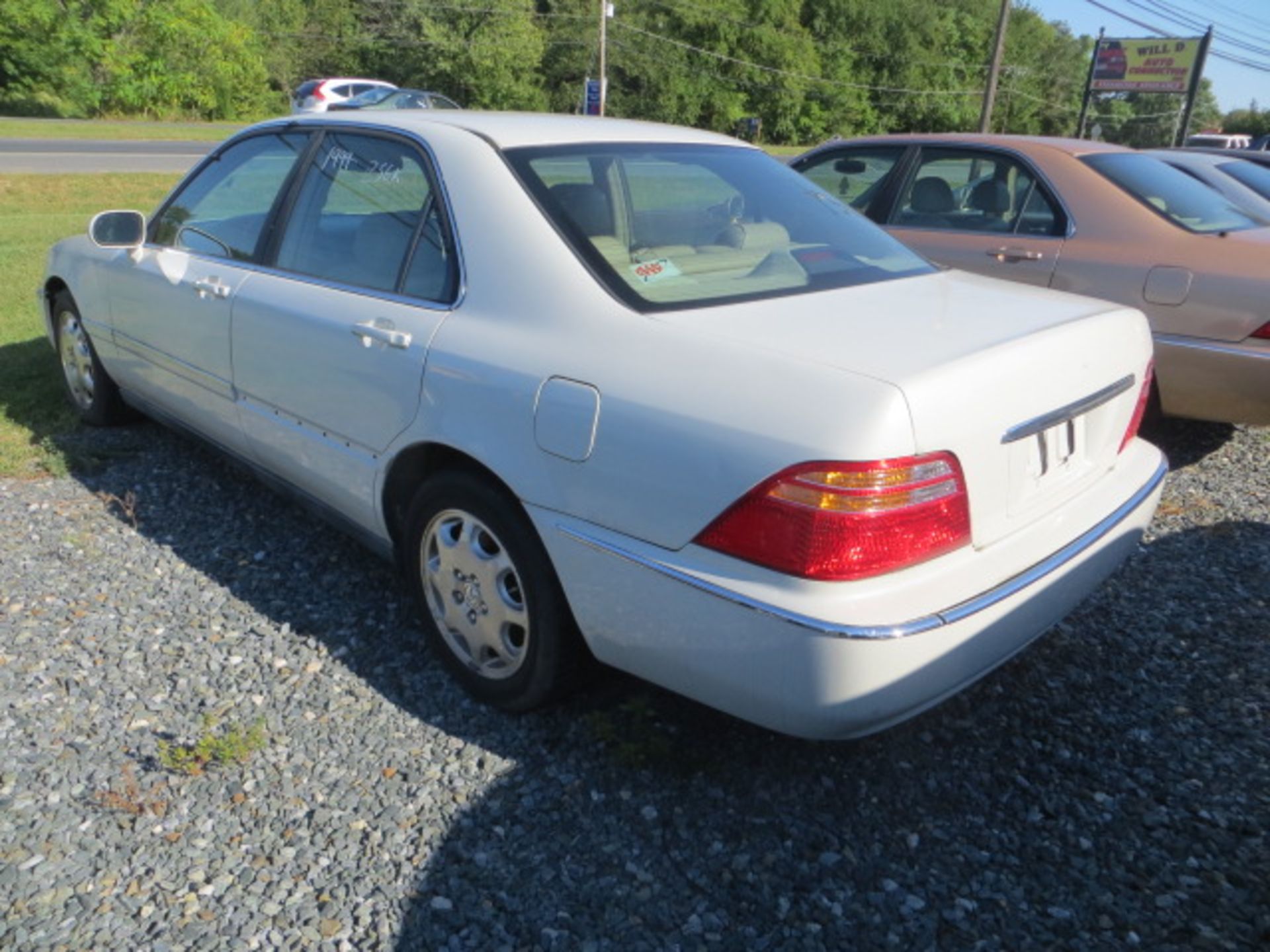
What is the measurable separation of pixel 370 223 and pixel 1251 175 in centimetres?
794

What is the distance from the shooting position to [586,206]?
280 cm

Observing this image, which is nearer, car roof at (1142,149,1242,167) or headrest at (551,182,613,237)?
headrest at (551,182,613,237)

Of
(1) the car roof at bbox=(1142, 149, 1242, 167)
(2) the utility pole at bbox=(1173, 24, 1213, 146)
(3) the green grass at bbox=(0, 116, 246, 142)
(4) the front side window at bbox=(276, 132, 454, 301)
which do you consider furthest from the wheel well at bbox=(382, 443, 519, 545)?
(2) the utility pole at bbox=(1173, 24, 1213, 146)

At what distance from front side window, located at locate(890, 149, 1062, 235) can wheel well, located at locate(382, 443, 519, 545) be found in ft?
12.6

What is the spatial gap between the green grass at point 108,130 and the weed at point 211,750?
2808 cm

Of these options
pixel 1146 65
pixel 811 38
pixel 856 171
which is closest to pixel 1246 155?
pixel 856 171

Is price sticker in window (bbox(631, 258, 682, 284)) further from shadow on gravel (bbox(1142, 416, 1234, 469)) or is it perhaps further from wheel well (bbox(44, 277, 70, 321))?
wheel well (bbox(44, 277, 70, 321))

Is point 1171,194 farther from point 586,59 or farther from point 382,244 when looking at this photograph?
point 586,59

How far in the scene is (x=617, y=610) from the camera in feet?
7.79

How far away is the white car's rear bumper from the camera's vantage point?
80.8 inches

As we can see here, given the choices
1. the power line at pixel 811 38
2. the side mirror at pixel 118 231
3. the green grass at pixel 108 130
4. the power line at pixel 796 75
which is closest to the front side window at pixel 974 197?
the side mirror at pixel 118 231

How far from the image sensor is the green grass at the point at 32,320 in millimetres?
4895

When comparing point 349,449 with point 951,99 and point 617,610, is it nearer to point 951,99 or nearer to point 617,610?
point 617,610

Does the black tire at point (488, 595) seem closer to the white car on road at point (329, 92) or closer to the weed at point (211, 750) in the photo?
the weed at point (211, 750)
